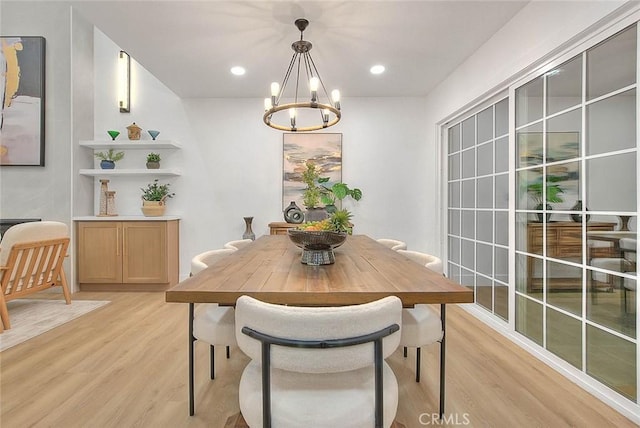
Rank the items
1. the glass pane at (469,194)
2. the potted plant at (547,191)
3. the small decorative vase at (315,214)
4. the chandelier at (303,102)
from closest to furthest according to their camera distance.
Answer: the potted plant at (547,191) < the chandelier at (303,102) < the glass pane at (469,194) < the small decorative vase at (315,214)

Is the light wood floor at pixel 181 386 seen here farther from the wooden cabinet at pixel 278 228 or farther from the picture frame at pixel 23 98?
the picture frame at pixel 23 98

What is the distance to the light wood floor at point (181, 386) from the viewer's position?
1679 millimetres

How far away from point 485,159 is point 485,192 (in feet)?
1.08

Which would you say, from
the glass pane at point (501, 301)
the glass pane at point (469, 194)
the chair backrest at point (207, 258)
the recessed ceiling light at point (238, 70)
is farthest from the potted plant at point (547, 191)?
the recessed ceiling light at point (238, 70)

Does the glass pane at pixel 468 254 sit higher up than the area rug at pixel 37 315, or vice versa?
the glass pane at pixel 468 254

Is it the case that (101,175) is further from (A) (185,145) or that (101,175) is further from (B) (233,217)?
(B) (233,217)

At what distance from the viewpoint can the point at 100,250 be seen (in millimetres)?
4129

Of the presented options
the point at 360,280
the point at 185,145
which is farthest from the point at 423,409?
the point at 185,145

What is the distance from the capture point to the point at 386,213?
4.65 m

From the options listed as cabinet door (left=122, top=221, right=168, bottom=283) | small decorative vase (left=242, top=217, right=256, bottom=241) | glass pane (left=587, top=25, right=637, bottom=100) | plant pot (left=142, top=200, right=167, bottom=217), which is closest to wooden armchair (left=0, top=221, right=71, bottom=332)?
cabinet door (left=122, top=221, right=168, bottom=283)

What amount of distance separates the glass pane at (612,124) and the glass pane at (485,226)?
1249mm

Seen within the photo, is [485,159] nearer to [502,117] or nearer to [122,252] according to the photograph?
[502,117]

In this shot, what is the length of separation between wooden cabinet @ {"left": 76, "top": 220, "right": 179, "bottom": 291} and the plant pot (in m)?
0.26

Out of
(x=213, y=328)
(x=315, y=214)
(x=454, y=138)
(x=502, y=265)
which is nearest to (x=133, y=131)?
(x=315, y=214)
